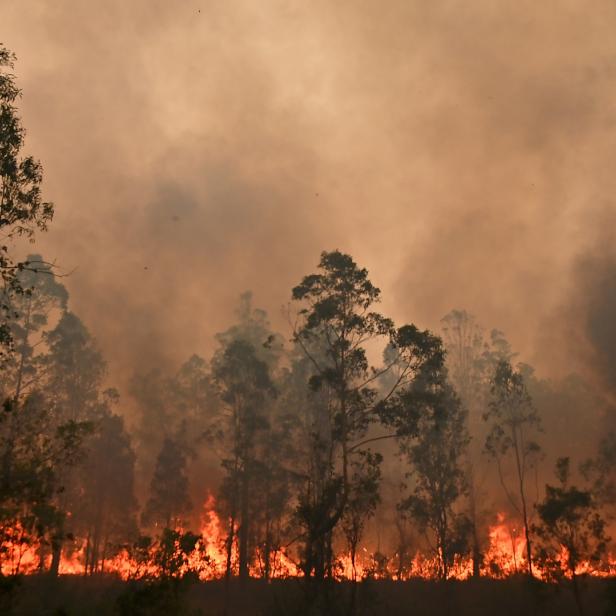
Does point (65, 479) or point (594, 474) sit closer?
point (65, 479)

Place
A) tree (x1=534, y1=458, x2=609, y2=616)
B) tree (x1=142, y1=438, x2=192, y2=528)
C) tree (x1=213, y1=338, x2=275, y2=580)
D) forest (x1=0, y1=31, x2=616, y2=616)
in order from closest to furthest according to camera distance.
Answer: forest (x1=0, y1=31, x2=616, y2=616), tree (x1=534, y1=458, x2=609, y2=616), tree (x1=213, y1=338, x2=275, y2=580), tree (x1=142, y1=438, x2=192, y2=528)

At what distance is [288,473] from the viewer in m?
45.1

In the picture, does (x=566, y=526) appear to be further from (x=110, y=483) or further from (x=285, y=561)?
(x=110, y=483)

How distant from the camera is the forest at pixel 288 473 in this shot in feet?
63.8

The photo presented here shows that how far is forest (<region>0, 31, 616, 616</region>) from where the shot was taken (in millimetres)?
19438

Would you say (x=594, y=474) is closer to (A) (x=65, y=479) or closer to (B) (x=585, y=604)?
(B) (x=585, y=604)

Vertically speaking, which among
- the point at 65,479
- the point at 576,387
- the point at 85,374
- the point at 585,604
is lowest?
the point at 585,604

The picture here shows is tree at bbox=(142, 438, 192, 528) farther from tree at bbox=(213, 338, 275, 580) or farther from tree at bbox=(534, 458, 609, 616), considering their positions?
tree at bbox=(534, 458, 609, 616)

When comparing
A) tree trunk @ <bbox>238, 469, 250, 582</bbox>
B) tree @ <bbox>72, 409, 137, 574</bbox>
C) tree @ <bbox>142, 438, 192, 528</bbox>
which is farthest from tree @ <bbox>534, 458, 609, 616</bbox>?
tree @ <bbox>72, 409, 137, 574</bbox>

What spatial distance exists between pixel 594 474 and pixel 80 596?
39.7m

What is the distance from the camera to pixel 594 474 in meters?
47.3

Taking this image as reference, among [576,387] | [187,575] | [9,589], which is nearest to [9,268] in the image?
[9,589]

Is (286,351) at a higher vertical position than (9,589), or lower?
higher

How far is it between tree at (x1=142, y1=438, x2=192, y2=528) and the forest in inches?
6.9
